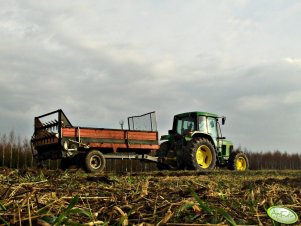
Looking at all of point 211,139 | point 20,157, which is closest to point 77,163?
point 211,139

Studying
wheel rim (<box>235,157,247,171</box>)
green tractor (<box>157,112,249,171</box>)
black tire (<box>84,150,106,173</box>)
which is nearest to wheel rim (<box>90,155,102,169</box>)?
black tire (<box>84,150,106,173</box>)

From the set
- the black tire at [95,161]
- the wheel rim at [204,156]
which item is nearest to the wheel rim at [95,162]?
the black tire at [95,161]

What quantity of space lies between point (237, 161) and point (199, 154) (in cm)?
321

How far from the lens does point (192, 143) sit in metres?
14.7

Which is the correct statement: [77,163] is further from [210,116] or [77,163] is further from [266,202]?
[266,202]

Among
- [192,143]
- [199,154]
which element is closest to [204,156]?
[199,154]

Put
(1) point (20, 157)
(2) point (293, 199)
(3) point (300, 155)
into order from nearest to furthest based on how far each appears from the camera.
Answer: (2) point (293, 199) → (1) point (20, 157) → (3) point (300, 155)

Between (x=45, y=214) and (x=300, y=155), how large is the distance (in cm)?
5046

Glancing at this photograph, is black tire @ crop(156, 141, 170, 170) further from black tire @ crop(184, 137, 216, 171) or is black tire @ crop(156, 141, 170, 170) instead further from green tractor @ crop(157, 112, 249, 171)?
black tire @ crop(184, 137, 216, 171)

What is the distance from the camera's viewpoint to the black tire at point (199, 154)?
14.5m

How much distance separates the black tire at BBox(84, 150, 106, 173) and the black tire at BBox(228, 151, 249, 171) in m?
6.28

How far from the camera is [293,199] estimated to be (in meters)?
2.99

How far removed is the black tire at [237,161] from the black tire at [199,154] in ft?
6.29

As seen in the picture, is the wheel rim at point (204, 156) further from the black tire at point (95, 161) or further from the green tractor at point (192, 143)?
the black tire at point (95, 161)
